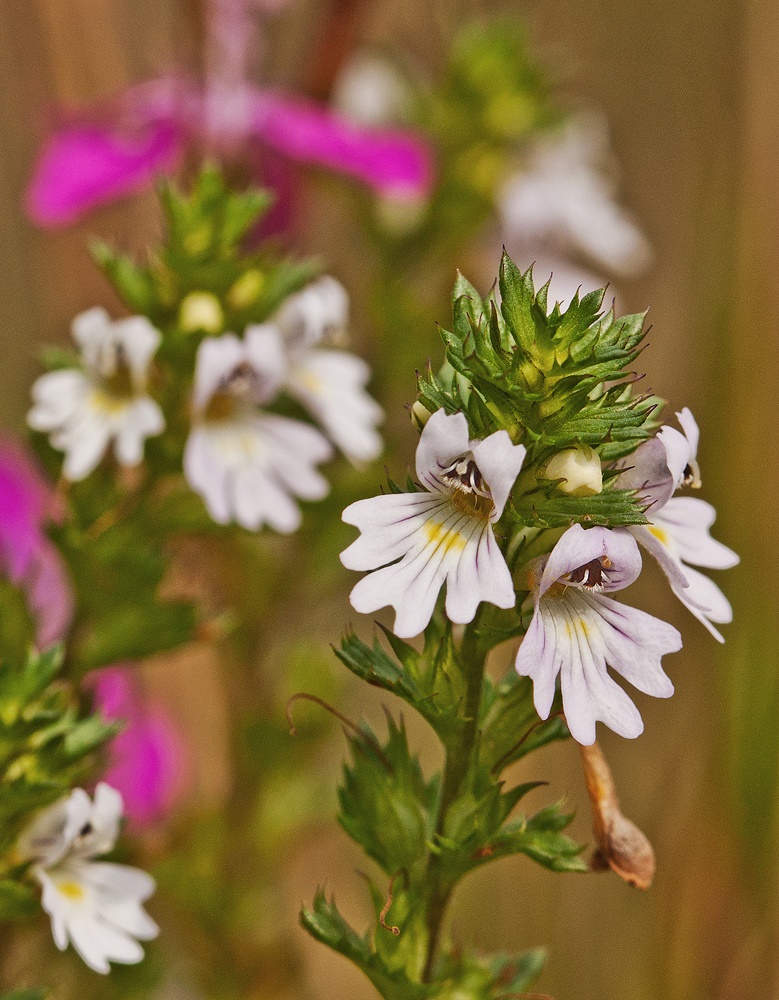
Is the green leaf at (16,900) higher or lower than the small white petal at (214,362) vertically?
lower

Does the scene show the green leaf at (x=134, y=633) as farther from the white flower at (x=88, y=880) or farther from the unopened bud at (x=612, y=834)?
the unopened bud at (x=612, y=834)

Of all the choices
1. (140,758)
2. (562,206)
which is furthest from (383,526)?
(562,206)

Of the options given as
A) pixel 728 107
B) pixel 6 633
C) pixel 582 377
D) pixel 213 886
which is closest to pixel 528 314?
pixel 582 377

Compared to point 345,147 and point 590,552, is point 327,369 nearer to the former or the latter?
point 345,147

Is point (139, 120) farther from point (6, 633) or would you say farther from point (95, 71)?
point (6, 633)

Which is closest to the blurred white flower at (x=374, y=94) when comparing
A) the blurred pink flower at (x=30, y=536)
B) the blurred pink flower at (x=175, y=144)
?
the blurred pink flower at (x=175, y=144)

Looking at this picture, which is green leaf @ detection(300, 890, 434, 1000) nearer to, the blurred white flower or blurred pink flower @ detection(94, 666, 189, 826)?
blurred pink flower @ detection(94, 666, 189, 826)
